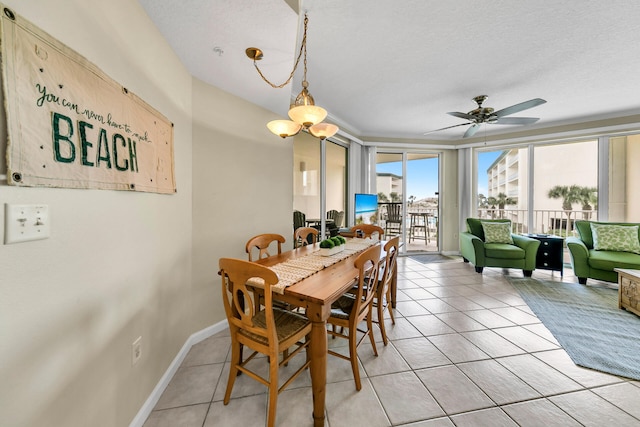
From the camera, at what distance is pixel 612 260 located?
3.14m

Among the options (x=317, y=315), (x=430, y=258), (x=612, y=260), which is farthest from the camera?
(x=430, y=258)

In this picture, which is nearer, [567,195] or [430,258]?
[567,195]

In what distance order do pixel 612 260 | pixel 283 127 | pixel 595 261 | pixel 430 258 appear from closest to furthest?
pixel 283 127
pixel 612 260
pixel 595 261
pixel 430 258

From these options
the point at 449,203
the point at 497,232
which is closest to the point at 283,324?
the point at 497,232

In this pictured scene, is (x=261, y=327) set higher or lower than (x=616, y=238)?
lower

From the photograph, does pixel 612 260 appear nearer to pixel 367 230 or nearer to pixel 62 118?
pixel 367 230

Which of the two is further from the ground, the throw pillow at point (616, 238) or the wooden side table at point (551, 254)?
the throw pillow at point (616, 238)

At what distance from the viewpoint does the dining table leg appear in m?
1.28

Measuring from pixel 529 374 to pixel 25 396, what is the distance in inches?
105

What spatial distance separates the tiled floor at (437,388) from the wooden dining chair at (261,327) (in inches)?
8.2

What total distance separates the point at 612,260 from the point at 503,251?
114 centimetres

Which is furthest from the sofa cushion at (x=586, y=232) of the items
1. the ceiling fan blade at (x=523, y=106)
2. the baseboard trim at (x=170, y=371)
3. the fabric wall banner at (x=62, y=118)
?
the fabric wall banner at (x=62, y=118)

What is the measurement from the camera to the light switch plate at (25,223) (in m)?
0.71

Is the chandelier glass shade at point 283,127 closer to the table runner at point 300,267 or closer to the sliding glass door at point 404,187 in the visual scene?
the table runner at point 300,267
